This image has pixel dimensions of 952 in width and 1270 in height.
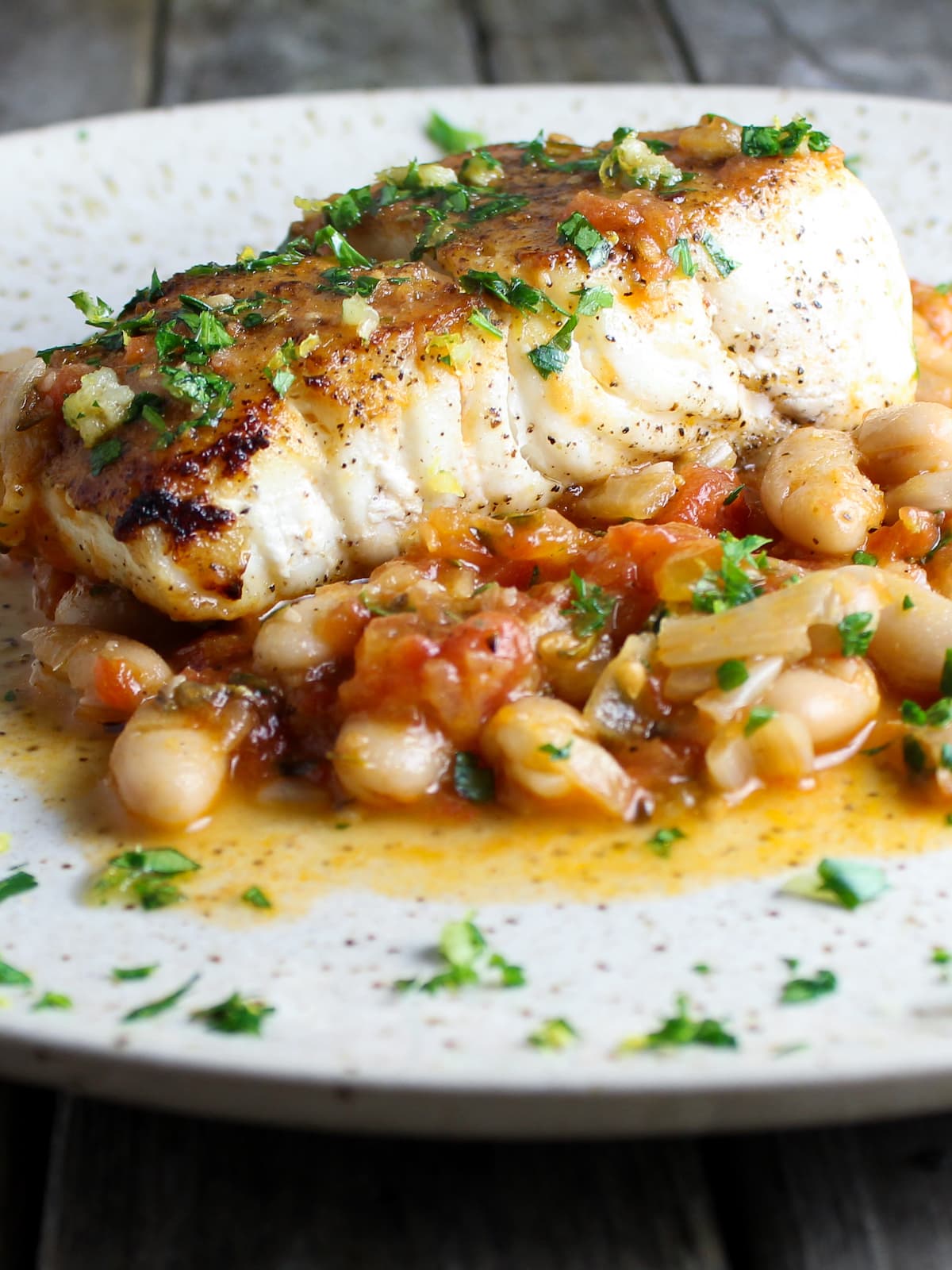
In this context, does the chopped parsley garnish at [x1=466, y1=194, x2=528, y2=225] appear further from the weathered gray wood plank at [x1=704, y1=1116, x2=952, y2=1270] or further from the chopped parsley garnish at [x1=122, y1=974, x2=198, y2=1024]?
the weathered gray wood plank at [x1=704, y1=1116, x2=952, y2=1270]

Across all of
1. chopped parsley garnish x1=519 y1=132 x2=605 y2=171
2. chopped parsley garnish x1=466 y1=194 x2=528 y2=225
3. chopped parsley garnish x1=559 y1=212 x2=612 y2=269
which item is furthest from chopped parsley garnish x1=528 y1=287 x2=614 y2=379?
chopped parsley garnish x1=519 y1=132 x2=605 y2=171

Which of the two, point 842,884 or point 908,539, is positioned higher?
point 908,539

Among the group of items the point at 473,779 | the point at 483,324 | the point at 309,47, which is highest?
the point at 309,47

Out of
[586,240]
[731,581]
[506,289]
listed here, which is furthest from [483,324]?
[731,581]

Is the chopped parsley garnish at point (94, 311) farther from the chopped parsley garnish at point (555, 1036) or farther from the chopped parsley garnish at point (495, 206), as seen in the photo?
the chopped parsley garnish at point (555, 1036)

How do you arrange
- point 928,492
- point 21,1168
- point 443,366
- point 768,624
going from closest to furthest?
point 21,1168 < point 768,624 < point 443,366 < point 928,492

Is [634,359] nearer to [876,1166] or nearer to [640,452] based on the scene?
[640,452]

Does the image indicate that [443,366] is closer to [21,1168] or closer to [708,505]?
[708,505]

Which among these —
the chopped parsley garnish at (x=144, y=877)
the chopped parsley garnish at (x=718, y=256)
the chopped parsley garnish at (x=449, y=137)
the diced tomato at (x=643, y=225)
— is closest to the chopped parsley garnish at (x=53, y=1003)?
the chopped parsley garnish at (x=144, y=877)
